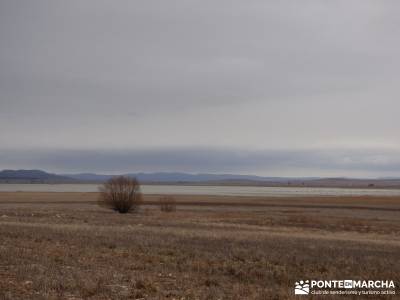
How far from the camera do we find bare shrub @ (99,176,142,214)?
48.0 metres

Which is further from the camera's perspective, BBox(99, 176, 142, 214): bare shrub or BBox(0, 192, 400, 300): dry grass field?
BBox(99, 176, 142, 214): bare shrub

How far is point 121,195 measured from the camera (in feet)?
158

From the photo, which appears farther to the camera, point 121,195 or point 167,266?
point 121,195

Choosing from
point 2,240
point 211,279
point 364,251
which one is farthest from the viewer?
point 364,251

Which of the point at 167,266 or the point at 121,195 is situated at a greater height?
the point at 121,195

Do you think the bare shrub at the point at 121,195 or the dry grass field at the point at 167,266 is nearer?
the dry grass field at the point at 167,266

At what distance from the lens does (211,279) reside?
36.9 ft

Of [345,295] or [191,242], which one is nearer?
[345,295]

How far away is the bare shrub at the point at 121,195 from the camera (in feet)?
157

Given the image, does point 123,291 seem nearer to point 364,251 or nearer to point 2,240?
point 2,240

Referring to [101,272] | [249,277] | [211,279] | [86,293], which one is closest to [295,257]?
[249,277]

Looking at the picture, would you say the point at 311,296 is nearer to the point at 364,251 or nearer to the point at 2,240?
the point at 364,251

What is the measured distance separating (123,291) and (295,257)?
741 cm

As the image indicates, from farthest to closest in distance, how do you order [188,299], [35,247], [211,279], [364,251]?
[364,251], [35,247], [211,279], [188,299]
